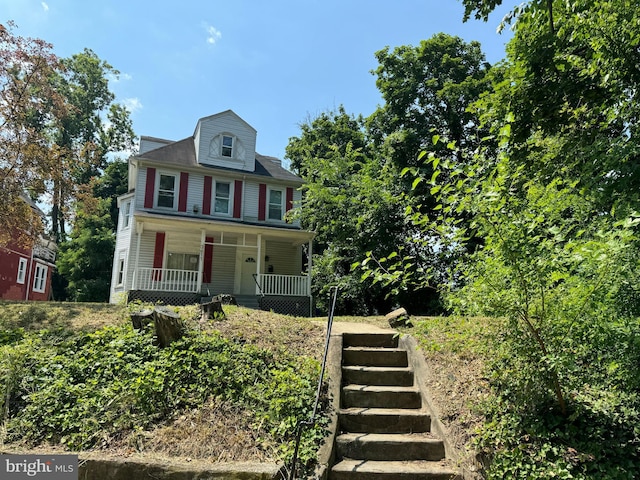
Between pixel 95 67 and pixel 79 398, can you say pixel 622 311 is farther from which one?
pixel 95 67

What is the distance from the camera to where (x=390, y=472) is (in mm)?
3375

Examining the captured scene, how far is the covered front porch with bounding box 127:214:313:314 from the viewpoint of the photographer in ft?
46.4

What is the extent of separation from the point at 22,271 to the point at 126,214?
9.31m

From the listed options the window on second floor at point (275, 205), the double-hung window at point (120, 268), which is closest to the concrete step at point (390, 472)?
the window on second floor at point (275, 205)

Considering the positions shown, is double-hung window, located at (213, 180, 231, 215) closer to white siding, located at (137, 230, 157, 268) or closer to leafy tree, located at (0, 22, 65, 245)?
white siding, located at (137, 230, 157, 268)

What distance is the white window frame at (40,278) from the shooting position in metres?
23.4

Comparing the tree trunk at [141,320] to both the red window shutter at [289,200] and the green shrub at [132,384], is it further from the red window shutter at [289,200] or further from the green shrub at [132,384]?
the red window shutter at [289,200]

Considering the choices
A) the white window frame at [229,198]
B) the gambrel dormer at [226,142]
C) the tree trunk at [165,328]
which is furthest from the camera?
the gambrel dormer at [226,142]

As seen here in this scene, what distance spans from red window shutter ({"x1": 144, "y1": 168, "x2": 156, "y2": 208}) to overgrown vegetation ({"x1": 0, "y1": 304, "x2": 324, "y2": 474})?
1117 centimetres

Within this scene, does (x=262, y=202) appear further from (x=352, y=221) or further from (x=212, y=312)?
(x=212, y=312)

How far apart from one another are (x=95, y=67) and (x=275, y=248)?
80.2 ft

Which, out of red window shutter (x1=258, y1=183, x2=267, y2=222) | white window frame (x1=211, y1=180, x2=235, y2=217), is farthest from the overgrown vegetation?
red window shutter (x1=258, y1=183, x2=267, y2=222)

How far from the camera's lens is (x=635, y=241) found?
2637 millimetres

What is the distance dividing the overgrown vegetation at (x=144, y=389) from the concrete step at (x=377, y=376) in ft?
1.38
